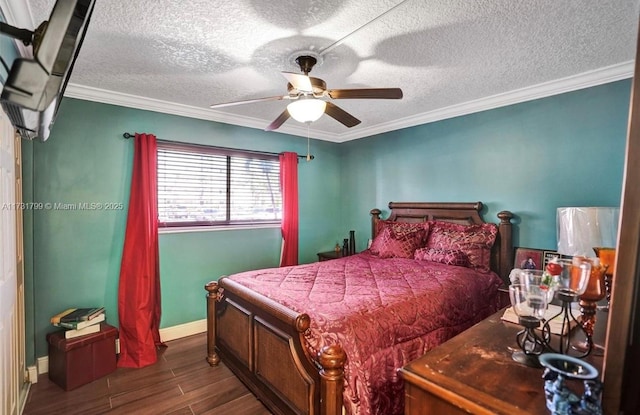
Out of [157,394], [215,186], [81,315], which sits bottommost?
[157,394]

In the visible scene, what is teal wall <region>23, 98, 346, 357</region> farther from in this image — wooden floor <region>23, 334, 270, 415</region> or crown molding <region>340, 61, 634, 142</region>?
crown molding <region>340, 61, 634, 142</region>

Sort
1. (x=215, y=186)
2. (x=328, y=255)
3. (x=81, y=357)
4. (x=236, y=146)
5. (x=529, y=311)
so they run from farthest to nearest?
(x=328, y=255) → (x=236, y=146) → (x=215, y=186) → (x=81, y=357) → (x=529, y=311)

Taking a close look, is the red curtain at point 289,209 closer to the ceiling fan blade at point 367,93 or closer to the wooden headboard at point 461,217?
the wooden headboard at point 461,217

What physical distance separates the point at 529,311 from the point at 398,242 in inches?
89.6

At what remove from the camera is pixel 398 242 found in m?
3.49

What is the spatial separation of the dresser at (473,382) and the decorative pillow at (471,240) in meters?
1.79

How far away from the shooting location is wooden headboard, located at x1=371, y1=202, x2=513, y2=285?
3.06 meters

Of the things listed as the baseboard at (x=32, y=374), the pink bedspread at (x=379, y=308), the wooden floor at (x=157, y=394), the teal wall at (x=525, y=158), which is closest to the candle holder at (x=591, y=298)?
the pink bedspread at (x=379, y=308)

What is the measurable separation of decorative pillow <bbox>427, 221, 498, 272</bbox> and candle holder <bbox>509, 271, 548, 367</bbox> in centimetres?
185

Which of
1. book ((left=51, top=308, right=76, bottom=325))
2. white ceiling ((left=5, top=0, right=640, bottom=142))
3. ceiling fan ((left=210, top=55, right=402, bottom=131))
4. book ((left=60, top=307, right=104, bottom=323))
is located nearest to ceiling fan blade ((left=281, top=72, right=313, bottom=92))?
ceiling fan ((left=210, top=55, right=402, bottom=131))

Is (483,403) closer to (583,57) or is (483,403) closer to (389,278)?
(389,278)

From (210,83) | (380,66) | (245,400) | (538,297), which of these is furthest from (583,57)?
(245,400)

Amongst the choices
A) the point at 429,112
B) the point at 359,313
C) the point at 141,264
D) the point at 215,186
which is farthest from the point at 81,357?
the point at 429,112

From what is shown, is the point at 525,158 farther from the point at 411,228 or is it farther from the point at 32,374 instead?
the point at 32,374
